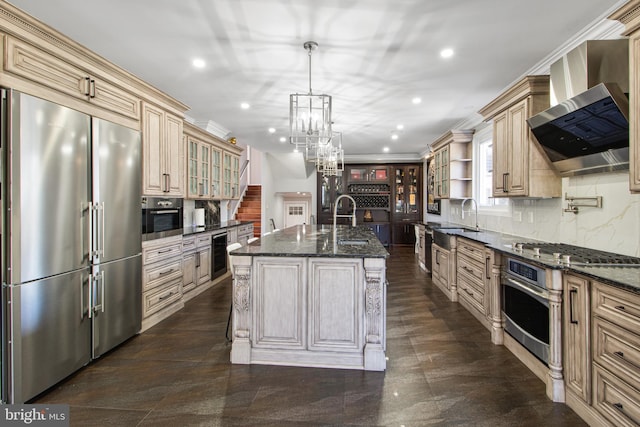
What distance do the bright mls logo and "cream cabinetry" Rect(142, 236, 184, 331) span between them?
1.28 metres

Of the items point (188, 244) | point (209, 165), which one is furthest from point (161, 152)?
point (209, 165)

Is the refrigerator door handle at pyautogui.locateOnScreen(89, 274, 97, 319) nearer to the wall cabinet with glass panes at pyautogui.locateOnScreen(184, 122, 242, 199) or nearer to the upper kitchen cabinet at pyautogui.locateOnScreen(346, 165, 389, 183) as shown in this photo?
the wall cabinet with glass panes at pyautogui.locateOnScreen(184, 122, 242, 199)

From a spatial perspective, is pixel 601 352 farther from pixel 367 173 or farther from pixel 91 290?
pixel 367 173

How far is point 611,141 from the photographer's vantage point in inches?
92.7

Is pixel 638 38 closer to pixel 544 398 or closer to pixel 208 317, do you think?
pixel 544 398

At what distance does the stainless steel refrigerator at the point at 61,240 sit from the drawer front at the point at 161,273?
9.9 inches

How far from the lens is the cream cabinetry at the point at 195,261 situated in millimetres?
4301

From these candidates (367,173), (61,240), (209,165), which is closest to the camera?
(61,240)

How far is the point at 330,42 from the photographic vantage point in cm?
294

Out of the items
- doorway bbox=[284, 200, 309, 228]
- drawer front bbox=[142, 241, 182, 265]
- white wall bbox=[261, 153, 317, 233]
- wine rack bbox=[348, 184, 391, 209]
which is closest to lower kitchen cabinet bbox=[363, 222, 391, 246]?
wine rack bbox=[348, 184, 391, 209]

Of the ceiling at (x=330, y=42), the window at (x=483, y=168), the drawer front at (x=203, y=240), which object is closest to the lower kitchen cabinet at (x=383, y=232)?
the window at (x=483, y=168)

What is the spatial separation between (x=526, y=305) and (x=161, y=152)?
12.4 ft

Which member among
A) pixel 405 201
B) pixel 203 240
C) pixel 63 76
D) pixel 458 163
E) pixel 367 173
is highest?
pixel 367 173

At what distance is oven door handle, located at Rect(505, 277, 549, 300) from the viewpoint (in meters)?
2.27
